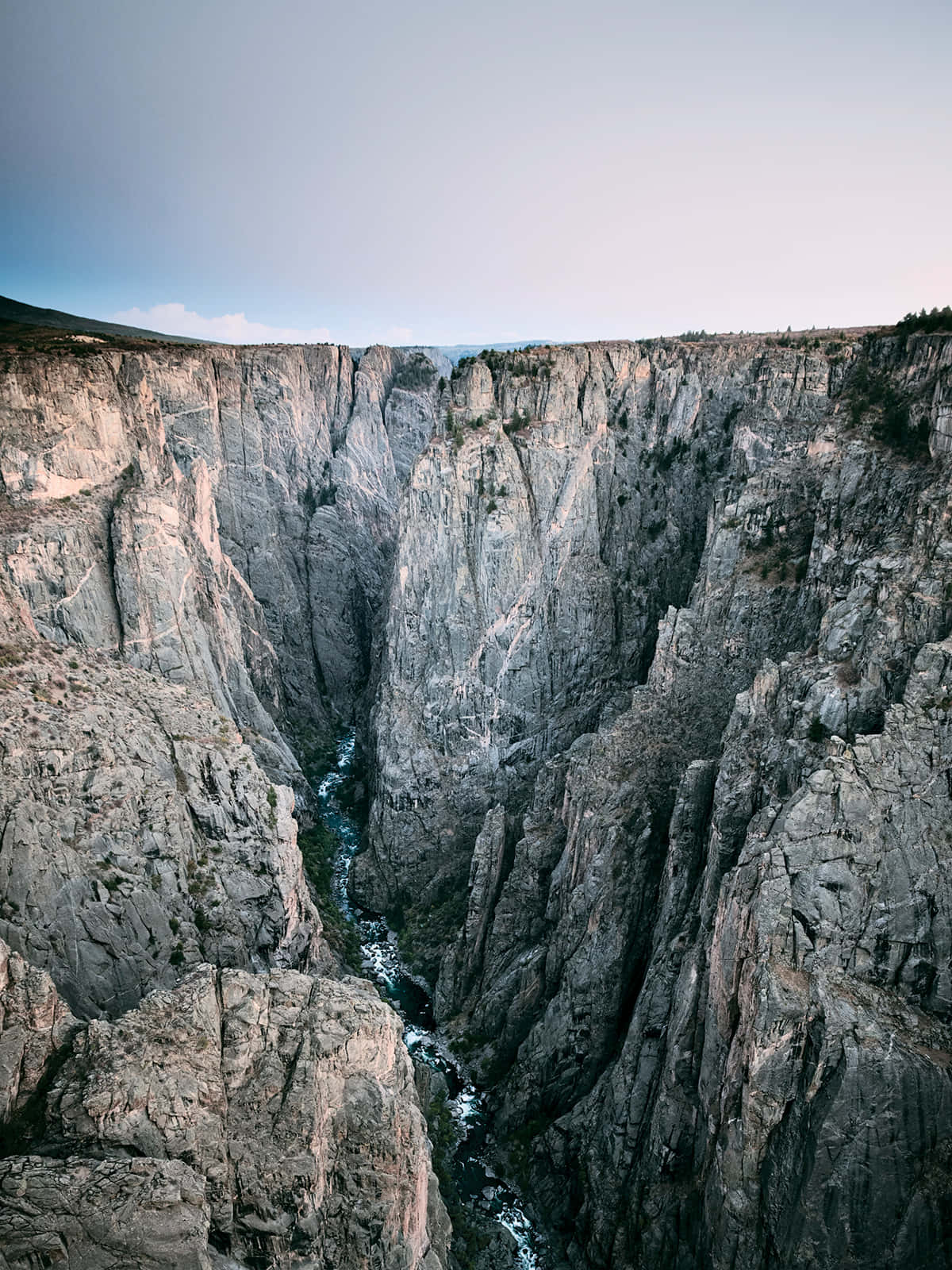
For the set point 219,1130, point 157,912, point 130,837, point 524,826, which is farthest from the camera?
point 524,826

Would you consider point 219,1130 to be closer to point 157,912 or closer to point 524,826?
point 157,912

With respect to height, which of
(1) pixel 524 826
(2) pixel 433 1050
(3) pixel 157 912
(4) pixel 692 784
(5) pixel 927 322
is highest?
(5) pixel 927 322

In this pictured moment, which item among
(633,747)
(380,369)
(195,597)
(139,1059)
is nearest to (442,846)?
(633,747)

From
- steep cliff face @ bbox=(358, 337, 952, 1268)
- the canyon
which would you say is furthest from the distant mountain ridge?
steep cliff face @ bbox=(358, 337, 952, 1268)

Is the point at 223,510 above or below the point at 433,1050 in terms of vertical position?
above

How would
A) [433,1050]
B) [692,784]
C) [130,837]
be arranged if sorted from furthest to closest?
[433,1050] < [692,784] < [130,837]

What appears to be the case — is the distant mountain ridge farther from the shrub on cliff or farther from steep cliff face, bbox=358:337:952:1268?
the shrub on cliff

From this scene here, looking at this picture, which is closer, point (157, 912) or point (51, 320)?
point (157, 912)

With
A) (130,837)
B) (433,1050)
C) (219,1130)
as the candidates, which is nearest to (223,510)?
(130,837)

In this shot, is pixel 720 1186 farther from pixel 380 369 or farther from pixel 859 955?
pixel 380 369
